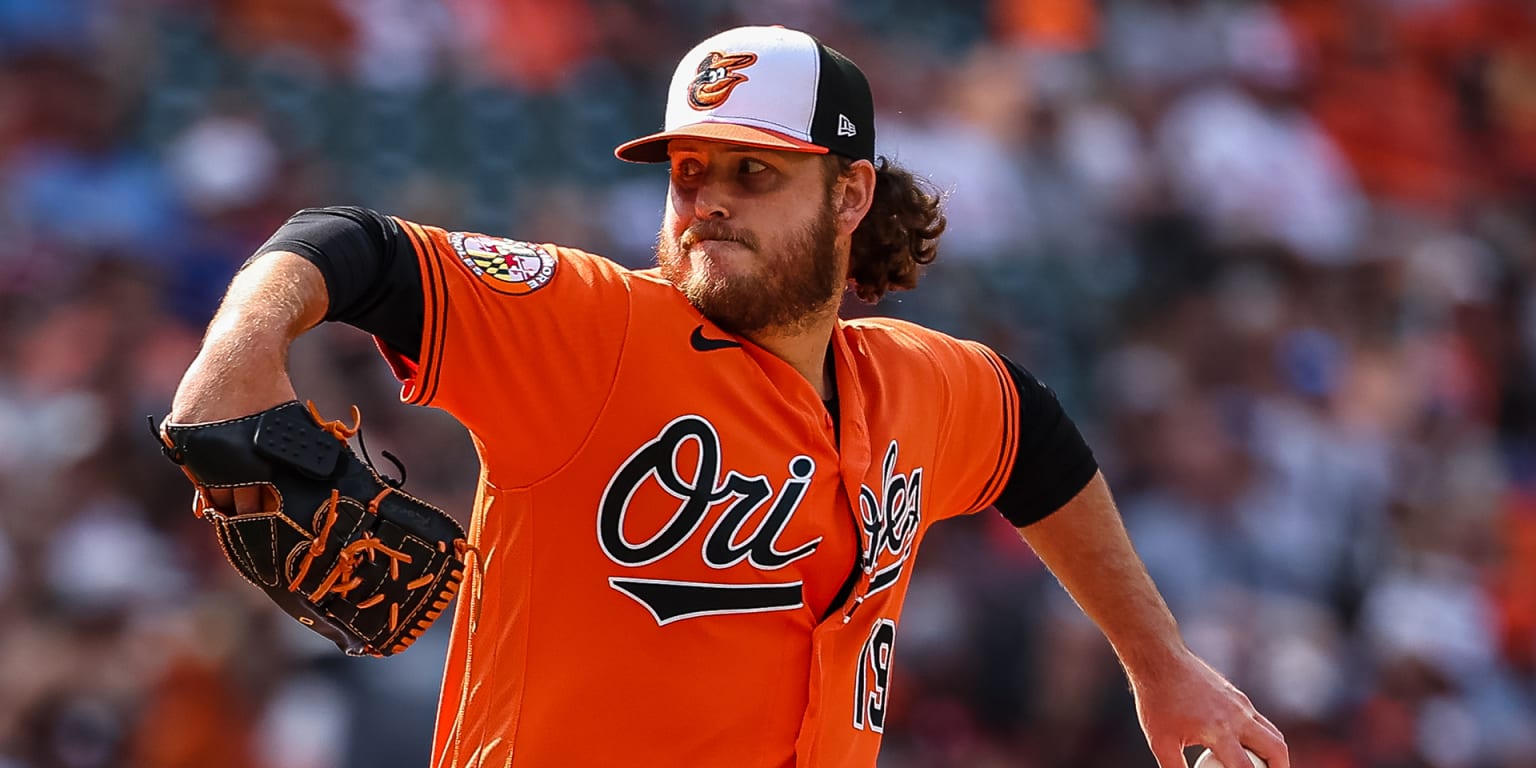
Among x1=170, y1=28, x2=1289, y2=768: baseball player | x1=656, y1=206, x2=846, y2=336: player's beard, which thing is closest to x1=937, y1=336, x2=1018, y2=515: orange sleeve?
x1=170, y1=28, x2=1289, y2=768: baseball player

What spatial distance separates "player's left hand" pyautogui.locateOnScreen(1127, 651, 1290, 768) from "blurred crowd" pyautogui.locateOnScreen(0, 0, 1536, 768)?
2.96 m

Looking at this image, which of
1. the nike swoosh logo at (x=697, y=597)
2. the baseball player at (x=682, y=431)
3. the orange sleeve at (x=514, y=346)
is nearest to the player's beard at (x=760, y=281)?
the baseball player at (x=682, y=431)

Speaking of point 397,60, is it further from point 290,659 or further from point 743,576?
point 743,576

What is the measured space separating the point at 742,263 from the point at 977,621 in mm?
3867

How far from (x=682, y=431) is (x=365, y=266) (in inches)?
24.0

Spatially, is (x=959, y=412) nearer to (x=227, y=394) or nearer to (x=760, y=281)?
(x=760, y=281)

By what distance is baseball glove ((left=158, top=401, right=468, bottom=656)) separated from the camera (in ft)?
7.94

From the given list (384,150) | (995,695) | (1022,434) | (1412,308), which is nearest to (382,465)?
(384,150)

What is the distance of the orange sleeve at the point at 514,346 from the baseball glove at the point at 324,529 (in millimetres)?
254

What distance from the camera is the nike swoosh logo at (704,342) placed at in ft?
10.3

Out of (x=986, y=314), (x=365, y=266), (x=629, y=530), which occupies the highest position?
(x=365, y=266)

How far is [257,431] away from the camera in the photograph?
242 cm

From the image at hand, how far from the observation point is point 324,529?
2504 mm

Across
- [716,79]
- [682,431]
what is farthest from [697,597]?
[716,79]
